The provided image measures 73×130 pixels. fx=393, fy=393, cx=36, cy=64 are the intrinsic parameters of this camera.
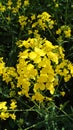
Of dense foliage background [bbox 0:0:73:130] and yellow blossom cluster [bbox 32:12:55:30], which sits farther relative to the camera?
yellow blossom cluster [bbox 32:12:55:30]

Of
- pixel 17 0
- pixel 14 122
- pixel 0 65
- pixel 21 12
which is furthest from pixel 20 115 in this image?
pixel 17 0

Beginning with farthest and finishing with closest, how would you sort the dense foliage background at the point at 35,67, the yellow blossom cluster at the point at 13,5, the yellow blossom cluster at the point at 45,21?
1. the yellow blossom cluster at the point at 13,5
2. the yellow blossom cluster at the point at 45,21
3. the dense foliage background at the point at 35,67

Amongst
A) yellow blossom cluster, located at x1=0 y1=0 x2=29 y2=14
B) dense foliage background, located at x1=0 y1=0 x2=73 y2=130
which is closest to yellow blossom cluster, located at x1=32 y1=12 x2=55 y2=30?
dense foliage background, located at x1=0 y1=0 x2=73 y2=130

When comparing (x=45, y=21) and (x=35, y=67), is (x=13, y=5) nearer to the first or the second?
(x=45, y=21)

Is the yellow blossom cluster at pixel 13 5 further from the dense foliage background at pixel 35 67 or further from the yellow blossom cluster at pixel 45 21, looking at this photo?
the yellow blossom cluster at pixel 45 21

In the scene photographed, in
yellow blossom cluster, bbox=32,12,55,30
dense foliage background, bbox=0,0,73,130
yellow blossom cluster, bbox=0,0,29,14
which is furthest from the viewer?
yellow blossom cluster, bbox=0,0,29,14

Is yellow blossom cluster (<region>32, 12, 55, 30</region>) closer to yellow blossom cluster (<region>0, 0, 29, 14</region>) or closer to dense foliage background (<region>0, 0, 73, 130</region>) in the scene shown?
dense foliage background (<region>0, 0, 73, 130</region>)

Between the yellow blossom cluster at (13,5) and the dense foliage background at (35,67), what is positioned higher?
the yellow blossom cluster at (13,5)

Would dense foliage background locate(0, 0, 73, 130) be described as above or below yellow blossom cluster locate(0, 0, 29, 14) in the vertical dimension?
below

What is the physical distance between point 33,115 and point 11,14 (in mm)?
Result: 1346

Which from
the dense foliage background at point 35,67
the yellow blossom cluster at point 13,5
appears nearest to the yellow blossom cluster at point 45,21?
the dense foliage background at point 35,67

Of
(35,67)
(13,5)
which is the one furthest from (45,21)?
(35,67)

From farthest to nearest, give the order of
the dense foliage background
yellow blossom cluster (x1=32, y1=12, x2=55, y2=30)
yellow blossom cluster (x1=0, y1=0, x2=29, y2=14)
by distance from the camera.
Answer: yellow blossom cluster (x1=0, y1=0, x2=29, y2=14)
yellow blossom cluster (x1=32, y1=12, x2=55, y2=30)
the dense foliage background

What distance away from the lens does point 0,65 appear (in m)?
2.28
